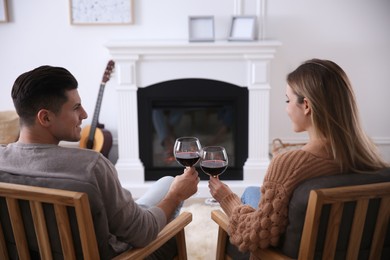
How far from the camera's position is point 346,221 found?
133cm

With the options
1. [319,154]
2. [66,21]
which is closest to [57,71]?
[319,154]

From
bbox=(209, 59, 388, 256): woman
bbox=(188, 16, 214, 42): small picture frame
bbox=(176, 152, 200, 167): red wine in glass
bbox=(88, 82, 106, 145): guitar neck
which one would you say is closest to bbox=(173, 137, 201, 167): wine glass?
bbox=(176, 152, 200, 167): red wine in glass

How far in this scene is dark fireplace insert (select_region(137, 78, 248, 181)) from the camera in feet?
11.5

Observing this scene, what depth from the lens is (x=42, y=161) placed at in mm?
1354

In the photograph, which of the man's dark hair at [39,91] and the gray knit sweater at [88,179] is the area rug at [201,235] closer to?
the gray knit sweater at [88,179]

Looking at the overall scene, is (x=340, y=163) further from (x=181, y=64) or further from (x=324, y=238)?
(x=181, y=64)

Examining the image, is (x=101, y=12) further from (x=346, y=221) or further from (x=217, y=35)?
(x=346, y=221)

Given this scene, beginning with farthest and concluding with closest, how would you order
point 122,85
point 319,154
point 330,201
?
point 122,85 < point 319,154 < point 330,201

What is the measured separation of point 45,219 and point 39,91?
1.32 ft

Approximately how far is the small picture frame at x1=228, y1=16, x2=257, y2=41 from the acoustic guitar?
3.41 feet

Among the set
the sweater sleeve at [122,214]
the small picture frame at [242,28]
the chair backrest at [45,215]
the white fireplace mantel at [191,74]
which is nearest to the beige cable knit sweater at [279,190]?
the sweater sleeve at [122,214]

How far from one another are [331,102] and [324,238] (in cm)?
44

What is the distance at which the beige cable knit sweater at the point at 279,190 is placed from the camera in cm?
139

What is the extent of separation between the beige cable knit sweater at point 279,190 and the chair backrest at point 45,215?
0.53 meters
